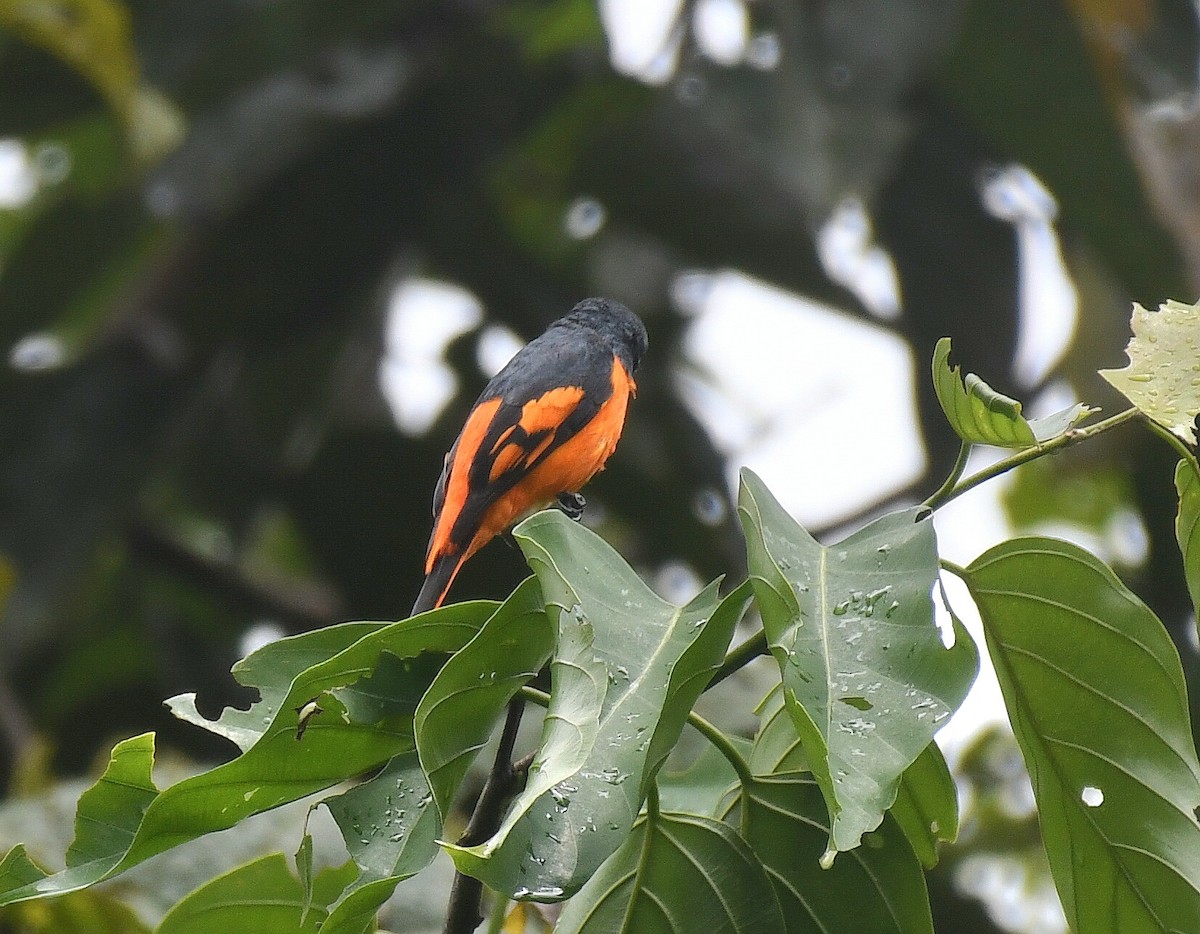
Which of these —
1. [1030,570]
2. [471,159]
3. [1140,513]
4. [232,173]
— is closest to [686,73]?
[471,159]

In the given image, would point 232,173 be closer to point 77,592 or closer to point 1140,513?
point 77,592

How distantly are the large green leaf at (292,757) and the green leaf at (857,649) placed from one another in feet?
0.96

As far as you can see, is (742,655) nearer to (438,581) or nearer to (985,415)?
(985,415)

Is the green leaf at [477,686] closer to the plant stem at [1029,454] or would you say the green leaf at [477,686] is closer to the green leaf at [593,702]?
the green leaf at [593,702]

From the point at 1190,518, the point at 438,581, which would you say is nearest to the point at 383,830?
the point at 1190,518

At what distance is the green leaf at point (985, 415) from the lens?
1.39m

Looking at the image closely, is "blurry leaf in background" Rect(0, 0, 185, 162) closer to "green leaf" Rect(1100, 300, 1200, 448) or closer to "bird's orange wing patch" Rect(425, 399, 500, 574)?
Result: "bird's orange wing patch" Rect(425, 399, 500, 574)

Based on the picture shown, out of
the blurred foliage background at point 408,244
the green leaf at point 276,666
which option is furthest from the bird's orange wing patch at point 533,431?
the blurred foliage background at point 408,244

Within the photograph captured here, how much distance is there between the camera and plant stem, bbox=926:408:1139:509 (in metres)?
1.41

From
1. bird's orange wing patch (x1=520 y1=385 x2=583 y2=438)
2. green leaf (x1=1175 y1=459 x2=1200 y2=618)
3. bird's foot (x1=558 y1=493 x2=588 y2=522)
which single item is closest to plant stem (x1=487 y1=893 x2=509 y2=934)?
green leaf (x1=1175 y1=459 x2=1200 y2=618)

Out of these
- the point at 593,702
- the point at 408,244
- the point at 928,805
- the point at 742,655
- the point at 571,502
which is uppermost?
the point at 593,702

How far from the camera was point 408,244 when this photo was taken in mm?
4723

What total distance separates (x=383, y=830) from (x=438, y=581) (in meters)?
1.00

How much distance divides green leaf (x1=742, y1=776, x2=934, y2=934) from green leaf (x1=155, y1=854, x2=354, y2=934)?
0.52 meters
